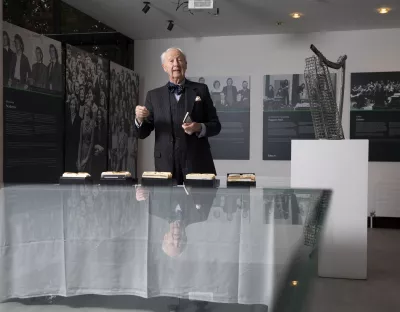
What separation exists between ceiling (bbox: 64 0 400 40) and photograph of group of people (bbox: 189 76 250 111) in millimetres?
702

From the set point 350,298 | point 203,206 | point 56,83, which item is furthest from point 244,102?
point 203,206

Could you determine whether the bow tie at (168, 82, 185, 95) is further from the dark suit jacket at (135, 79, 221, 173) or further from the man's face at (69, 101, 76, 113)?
the man's face at (69, 101, 76, 113)

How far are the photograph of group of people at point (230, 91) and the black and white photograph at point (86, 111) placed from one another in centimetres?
176

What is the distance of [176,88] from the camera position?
8.07 feet

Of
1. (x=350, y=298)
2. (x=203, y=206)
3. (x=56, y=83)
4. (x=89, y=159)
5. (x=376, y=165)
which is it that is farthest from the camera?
(x=376, y=165)

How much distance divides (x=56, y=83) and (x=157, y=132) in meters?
3.04

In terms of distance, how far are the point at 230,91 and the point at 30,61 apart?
345 cm

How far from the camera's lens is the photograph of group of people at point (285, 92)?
709cm

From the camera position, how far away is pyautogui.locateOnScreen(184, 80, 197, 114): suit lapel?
247 centimetres

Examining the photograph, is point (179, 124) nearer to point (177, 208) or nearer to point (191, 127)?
point (191, 127)

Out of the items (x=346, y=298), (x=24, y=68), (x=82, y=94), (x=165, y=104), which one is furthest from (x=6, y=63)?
(x=346, y=298)

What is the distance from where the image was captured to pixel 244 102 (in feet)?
23.9

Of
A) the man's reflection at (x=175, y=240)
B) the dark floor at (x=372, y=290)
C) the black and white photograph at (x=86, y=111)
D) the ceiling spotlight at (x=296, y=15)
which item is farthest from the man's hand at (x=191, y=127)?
the ceiling spotlight at (x=296, y=15)

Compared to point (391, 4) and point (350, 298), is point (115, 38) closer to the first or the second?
point (391, 4)
